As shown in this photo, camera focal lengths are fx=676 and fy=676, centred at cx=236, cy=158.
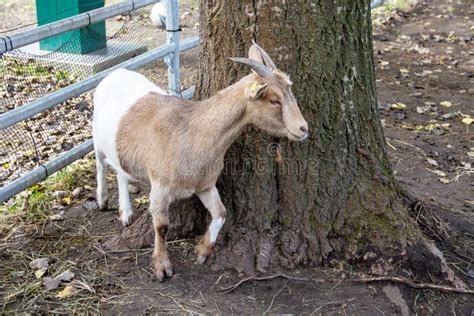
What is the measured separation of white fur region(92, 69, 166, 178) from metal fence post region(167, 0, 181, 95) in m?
1.50

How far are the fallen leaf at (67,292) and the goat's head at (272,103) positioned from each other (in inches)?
55.7

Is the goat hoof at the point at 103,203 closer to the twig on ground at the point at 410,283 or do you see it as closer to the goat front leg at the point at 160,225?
the goat front leg at the point at 160,225

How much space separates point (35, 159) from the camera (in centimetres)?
546

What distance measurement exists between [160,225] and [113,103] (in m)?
0.88

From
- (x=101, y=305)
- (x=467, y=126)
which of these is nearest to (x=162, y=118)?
(x=101, y=305)

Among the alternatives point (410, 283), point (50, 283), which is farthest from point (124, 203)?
point (410, 283)

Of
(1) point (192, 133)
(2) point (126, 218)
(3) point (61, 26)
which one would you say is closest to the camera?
(1) point (192, 133)

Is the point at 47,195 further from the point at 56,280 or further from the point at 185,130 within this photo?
the point at 185,130

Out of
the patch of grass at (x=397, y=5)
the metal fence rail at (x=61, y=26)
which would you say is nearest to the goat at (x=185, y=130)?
the metal fence rail at (x=61, y=26)

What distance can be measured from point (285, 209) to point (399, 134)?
9.58ft

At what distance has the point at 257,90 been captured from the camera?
327 cm

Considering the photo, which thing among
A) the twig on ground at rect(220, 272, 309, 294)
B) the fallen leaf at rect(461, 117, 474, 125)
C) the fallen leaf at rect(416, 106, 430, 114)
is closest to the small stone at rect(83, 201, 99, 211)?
the twig on ground at rect(220, 272, 309, 294)

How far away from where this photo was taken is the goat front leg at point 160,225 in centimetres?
370

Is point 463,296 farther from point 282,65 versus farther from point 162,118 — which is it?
point 162,118
